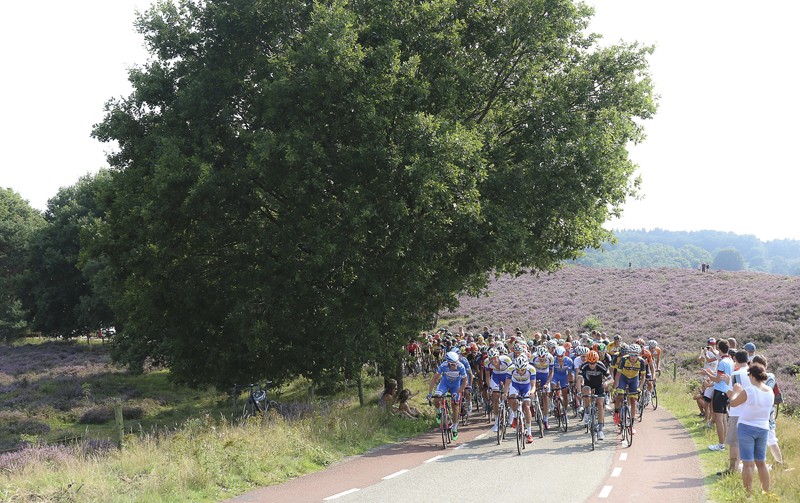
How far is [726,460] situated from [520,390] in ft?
14.6

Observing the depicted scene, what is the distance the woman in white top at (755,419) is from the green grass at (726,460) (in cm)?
46

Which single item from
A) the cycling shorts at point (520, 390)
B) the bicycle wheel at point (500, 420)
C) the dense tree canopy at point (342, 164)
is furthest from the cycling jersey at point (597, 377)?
the dense tree canopy at point (342, 164)

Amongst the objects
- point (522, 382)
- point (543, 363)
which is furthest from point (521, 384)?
point (543, 363)

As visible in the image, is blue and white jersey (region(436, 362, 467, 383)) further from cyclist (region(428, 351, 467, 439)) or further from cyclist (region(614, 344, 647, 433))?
cyclist (region(614, 344, 647, 433))

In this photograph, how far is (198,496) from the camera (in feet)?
35.9

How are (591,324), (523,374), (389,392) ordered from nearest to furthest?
(523,374)
(389,392)
(591,324)

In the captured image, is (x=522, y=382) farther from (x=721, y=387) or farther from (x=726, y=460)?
(x=726, y=460)

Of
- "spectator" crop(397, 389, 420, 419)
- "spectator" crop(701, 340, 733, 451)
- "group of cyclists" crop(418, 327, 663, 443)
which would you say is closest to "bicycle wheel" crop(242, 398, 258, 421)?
"spectator" crop(397, 389, 420, 419)

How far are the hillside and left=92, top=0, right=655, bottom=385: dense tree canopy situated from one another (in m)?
12.1

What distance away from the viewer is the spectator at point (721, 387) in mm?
14117

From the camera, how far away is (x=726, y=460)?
46.0 ft

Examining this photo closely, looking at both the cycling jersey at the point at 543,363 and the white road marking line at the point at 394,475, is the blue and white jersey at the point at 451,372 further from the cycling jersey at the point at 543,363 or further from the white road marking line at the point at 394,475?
the white road marking line at the point at 394,475

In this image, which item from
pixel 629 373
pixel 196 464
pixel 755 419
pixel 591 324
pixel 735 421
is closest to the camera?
pixel 755 419

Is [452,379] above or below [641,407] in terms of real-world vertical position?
above
